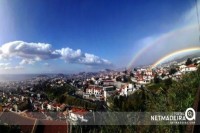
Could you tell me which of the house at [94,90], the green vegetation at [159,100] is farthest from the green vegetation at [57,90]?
the green vegetation at [159,100]

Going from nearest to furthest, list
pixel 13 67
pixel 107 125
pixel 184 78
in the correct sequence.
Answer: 1. pixel 13 67
2. pixel 107 125
3. pixel 184 78

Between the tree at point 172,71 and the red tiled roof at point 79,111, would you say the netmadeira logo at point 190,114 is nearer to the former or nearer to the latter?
the tree at point 172,71

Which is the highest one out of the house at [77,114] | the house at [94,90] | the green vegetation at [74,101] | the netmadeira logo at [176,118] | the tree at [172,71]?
the tree at [172,71]

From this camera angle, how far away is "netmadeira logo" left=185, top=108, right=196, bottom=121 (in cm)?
378

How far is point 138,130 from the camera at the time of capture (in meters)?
3.51

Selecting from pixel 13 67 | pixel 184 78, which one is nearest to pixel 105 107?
pixel 13 67

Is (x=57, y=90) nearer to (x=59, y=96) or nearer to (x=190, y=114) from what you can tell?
(x=59, y=96)

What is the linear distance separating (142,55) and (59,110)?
1012 mm

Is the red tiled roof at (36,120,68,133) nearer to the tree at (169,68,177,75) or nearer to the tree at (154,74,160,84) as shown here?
the tree at (154,74,160,84)

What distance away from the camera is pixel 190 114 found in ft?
12.8

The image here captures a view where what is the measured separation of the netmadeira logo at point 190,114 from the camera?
3.78 meters

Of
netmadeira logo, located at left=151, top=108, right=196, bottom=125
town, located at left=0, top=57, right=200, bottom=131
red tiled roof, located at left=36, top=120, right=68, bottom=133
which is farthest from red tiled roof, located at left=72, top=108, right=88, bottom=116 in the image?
netmadeira logo, located at left=151, top=108, right=196, bottom=125

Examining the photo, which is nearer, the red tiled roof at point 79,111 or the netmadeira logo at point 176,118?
the red tiled roof at point 79,111

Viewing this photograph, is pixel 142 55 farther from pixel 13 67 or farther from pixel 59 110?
pixel 13 67
